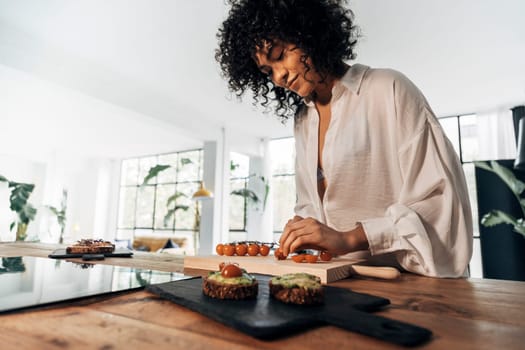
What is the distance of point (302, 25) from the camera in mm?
1112

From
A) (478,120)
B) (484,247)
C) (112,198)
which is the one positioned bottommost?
(484,247)

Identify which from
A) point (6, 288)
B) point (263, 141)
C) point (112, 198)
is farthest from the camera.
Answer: point (112, 198)

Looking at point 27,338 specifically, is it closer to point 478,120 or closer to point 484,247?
point 484,247

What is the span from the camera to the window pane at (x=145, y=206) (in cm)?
866

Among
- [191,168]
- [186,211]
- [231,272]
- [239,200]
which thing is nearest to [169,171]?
[191,168]

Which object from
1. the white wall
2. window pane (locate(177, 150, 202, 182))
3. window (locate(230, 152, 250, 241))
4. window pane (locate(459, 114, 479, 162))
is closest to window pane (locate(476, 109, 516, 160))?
window pane (locate(459, 114, 479, 162))

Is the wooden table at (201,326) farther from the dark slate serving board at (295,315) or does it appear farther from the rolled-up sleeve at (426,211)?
the rolled-up sleeve at (426,211)

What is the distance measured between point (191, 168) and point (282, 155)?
220cm

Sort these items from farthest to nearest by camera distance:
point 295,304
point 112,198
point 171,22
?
point 112,198 → point 171,22 → point 295,304

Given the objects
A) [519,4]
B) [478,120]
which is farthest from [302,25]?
[478,120]

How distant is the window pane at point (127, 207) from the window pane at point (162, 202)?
2.75 feet

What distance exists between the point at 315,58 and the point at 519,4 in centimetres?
288

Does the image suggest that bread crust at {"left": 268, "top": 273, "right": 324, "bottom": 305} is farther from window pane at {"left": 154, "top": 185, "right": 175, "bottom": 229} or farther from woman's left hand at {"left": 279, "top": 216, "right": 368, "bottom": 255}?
window pane at {"left": 154, "top": 185, "right": 175, "bottom": 229}

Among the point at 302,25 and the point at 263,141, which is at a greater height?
the point at 263,141
